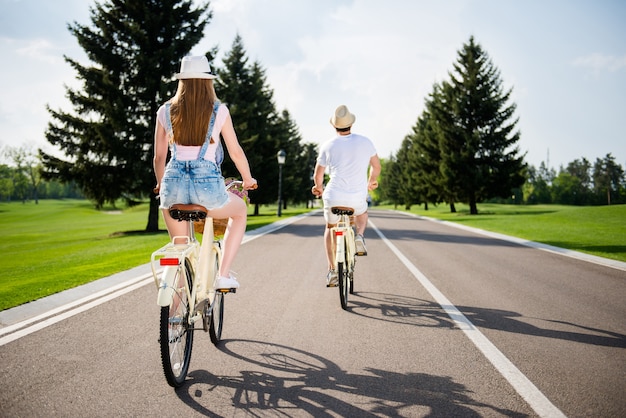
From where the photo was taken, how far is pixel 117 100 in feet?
60.4

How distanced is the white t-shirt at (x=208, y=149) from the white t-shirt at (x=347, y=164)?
7.75 feet

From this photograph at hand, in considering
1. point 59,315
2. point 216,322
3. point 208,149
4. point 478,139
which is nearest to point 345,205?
point 216,322

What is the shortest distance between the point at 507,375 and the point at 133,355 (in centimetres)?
309

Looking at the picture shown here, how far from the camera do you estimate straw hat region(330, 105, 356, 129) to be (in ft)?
17.2

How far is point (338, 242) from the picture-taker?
5.02m

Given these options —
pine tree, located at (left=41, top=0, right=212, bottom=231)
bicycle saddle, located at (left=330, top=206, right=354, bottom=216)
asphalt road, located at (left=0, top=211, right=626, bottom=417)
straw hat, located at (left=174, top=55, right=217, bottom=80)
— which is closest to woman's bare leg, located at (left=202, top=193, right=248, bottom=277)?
asphalt road, located at (left=0, top=211, right=626, bottom=417)

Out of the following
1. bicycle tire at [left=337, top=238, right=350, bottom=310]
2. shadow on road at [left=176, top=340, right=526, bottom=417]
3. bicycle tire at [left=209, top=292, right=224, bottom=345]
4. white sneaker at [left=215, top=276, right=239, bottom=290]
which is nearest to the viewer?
shadow on road at [left=176, top=340, right=526, bottom=417]

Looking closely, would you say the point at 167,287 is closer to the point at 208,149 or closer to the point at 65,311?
the point at 208,149

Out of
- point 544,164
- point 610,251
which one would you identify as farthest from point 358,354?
point 544,164

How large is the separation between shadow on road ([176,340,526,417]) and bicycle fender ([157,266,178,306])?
27.5 inches

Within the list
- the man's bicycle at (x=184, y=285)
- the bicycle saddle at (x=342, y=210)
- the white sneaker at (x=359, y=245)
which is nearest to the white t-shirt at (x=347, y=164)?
the bicycle saddle at (x=342, y=210)

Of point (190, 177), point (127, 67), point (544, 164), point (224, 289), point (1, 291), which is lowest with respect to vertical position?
point (1, 291)

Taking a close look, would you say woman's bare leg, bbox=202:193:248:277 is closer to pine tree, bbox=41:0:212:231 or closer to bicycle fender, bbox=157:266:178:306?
bicycle fender, bbox=157:266:178:306

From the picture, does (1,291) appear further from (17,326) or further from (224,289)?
(224,289)
